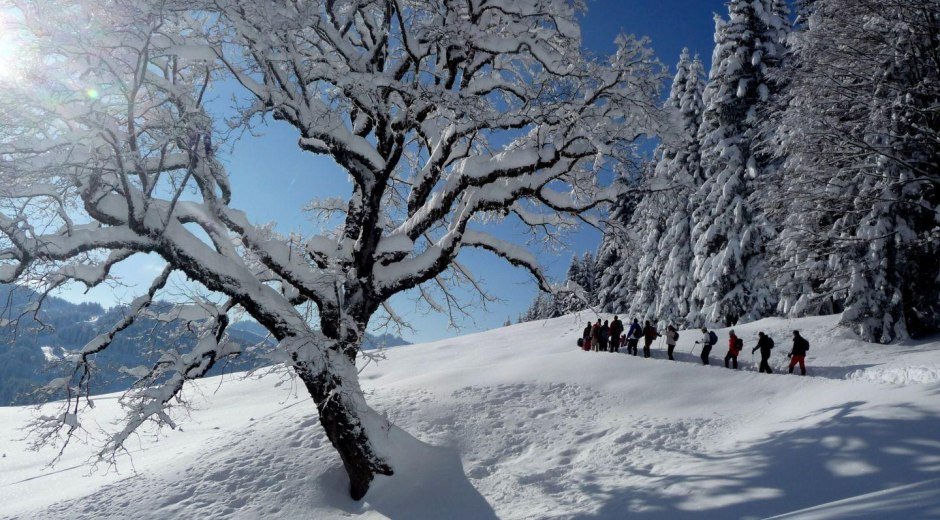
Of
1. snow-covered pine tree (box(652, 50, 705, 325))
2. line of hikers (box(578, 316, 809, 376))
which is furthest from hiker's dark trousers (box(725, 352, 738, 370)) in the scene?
snow-covered pine tree (box(652, 50, 705, 325))

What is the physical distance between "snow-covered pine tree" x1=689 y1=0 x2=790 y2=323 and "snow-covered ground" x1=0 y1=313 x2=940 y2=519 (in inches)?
287

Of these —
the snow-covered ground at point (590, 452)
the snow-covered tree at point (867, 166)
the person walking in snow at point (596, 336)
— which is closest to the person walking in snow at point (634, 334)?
the person walking in snow at point (596, 336)

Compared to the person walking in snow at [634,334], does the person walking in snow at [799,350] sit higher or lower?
lower

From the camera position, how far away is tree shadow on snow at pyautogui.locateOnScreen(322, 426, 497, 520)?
8.18 m

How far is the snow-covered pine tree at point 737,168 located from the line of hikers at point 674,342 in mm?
6061

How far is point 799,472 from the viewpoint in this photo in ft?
20.8

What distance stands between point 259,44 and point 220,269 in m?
3.35

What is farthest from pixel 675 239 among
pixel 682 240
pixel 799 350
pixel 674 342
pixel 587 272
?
pixel 587 272

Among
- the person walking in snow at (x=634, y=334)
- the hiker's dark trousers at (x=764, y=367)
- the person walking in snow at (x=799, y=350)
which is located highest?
the person walking in snow at (x=634, y=334)

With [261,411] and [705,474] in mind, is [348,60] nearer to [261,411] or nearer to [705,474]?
[705,474]

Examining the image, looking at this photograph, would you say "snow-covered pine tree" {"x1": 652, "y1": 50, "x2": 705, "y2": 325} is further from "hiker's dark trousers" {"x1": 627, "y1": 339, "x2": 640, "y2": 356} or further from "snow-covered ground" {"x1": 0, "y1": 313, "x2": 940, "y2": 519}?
"snow-covered ground" {"x1": 0, "y1": 313, "x2": 940, "y2": 519}

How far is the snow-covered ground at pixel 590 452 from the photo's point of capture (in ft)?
20.3

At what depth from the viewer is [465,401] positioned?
41.5ft

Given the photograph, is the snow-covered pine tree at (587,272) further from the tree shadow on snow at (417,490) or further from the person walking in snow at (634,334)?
the tree shadow on snow at (417,490)
